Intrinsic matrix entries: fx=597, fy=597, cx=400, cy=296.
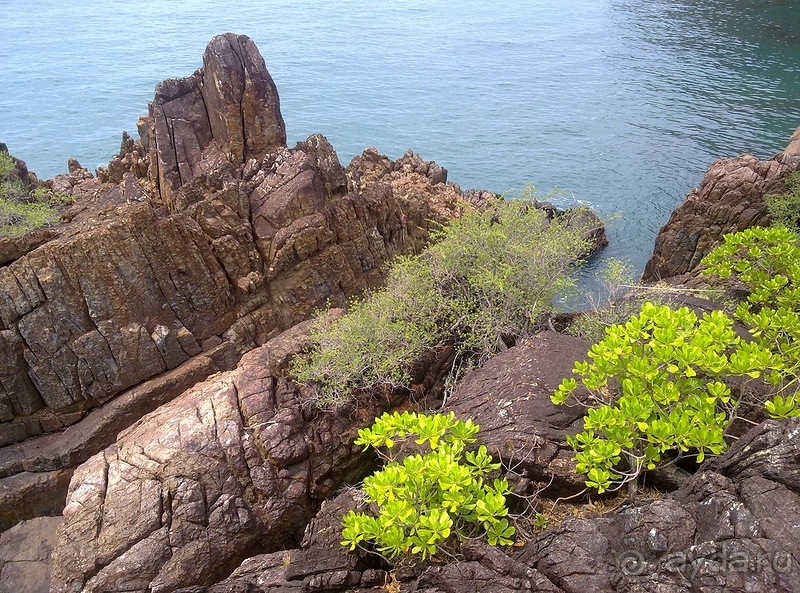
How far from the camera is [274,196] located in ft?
75.4

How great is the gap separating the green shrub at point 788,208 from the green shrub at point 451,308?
9.36 meters

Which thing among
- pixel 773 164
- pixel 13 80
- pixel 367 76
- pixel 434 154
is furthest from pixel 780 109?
pixel 13 80

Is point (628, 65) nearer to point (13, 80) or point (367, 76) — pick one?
point (367, 76)

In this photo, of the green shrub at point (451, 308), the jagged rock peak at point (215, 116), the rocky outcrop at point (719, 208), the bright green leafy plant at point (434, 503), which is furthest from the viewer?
the jagged rock peak at point (215, 116)

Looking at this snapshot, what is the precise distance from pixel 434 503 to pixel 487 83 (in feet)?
200

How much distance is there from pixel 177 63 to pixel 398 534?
7192cm

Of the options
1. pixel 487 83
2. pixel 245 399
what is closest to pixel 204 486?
pixel 245 399

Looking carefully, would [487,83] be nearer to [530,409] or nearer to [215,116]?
[215,116]

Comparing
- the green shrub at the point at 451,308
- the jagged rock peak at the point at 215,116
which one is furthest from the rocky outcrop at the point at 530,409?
the jagged rock peak at the point at 215,116

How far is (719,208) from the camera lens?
2391 cm

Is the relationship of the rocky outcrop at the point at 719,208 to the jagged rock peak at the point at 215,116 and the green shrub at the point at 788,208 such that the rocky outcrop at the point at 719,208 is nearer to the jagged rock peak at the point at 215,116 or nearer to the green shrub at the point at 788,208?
the green shrub at the point at 788,208

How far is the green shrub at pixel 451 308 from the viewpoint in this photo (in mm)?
13445

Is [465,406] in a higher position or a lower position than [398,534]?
lower

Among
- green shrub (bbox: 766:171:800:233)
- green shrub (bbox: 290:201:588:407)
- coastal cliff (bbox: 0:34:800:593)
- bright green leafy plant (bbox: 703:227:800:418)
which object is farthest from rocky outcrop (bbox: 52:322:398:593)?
green shrub (bbox: 766:171:800:233)
